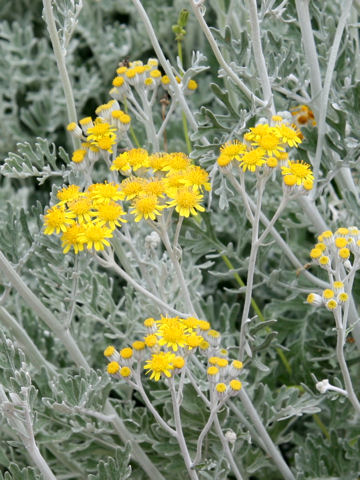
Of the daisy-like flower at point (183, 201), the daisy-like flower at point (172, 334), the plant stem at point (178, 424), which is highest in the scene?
the daisy-like flower at point (183, 201)

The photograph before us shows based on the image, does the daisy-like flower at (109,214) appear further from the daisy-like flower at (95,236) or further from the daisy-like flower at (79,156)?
the daisy-like flower at (79,156)

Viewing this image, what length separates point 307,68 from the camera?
1971mm

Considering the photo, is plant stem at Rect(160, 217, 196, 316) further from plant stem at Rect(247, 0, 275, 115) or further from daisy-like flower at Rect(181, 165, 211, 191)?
plant stem at Rect(247, 0, 275, 115)

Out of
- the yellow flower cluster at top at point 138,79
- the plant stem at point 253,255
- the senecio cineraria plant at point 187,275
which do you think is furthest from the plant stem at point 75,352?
the yellow flower cluster at top at point 138,79

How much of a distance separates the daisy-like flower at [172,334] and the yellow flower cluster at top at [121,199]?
19cm

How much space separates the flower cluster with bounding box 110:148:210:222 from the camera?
1.46 meters

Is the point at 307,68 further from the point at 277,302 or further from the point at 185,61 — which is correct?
the point at 185,61

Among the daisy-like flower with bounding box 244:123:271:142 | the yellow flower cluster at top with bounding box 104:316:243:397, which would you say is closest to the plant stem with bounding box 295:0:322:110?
the daisy-like flower with bounding box 244:123:271:142

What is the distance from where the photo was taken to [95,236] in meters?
1.42

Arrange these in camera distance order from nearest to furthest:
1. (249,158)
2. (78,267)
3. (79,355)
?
(249,158)
(78,267)
(79,355)

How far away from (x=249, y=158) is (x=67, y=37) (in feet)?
1.94

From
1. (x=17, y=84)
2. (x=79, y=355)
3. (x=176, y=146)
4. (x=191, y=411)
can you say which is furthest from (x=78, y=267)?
(x=17, y=84)

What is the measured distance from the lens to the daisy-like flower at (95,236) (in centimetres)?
142

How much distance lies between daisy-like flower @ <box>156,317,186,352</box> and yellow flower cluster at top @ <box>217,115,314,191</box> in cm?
32
